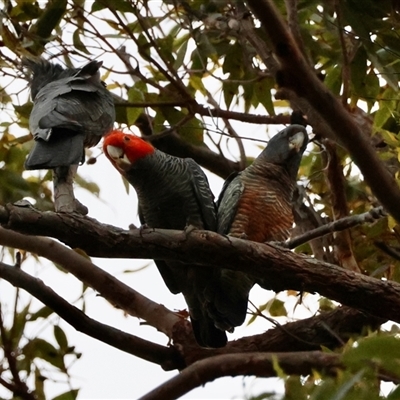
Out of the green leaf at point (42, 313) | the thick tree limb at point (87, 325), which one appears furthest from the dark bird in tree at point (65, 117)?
the green leaf at point (42, 313)

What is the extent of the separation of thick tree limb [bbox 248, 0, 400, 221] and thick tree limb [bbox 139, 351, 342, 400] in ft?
1.31

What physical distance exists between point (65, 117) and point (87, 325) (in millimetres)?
607

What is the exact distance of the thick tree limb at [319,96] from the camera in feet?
4.33

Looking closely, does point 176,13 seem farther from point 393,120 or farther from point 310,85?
point 310,85

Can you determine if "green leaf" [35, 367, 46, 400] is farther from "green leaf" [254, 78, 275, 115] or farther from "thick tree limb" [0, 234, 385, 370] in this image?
"green leaf" [254, 78, 275, 115]

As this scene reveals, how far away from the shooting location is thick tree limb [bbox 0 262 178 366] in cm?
212

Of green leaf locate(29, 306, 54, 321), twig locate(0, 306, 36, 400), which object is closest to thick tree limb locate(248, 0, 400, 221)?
twig locate(0, 306, 36, 400)

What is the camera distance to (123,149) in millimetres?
2197

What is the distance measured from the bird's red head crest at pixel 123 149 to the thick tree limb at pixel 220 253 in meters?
0.61

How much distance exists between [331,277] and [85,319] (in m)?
0.78

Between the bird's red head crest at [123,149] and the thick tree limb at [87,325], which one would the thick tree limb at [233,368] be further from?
the bird's red head crest at [123,149]

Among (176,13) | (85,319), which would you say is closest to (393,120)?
(176,13)

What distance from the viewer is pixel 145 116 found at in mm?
2914

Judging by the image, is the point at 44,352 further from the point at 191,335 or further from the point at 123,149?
the point at 123,149
